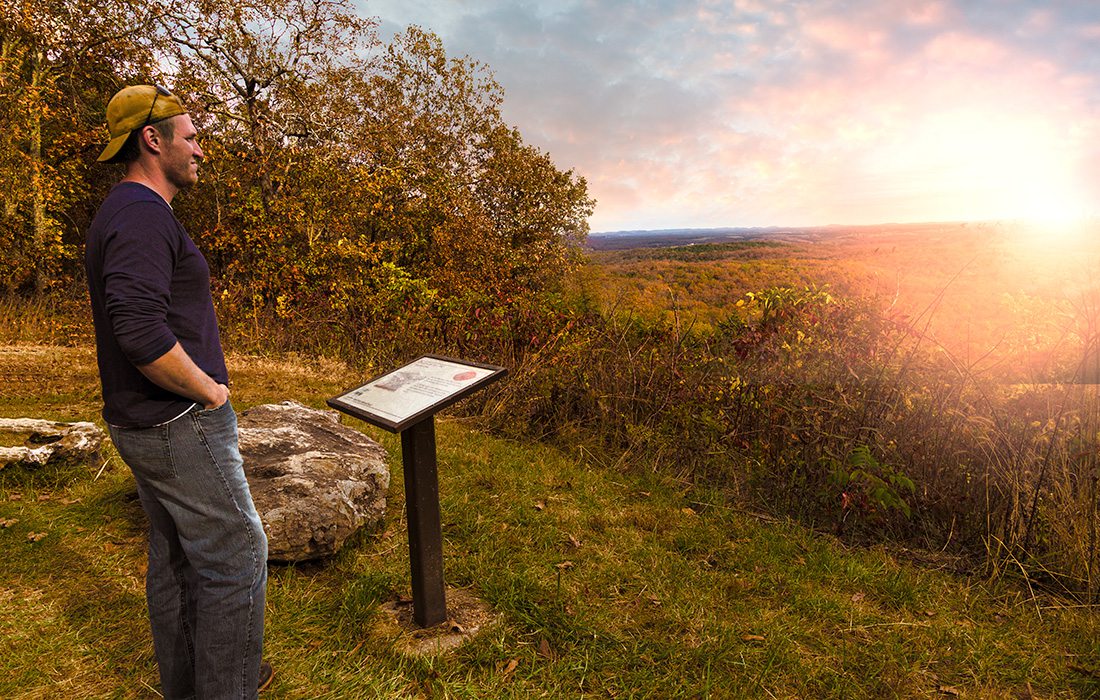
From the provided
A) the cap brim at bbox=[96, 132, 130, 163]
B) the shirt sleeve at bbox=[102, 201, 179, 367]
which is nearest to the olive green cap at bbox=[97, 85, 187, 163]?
the cap brim at bbox=[96, 132, 130, 163]

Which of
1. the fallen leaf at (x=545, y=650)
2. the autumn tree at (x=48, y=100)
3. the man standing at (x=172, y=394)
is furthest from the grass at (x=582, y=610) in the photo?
the autumn tree at (x=48, y=100)

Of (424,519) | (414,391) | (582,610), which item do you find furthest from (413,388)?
(582,610)

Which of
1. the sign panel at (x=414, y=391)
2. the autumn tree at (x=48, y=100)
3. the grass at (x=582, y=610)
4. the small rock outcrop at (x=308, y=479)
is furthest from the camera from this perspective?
the autumn tree at (x=48, y=100)

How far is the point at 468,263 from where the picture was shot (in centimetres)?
1628

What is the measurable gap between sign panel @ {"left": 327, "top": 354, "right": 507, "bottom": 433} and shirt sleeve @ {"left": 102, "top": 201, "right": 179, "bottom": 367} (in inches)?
37.9

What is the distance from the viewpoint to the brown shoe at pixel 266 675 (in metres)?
2.64

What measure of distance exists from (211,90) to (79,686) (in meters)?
14.3

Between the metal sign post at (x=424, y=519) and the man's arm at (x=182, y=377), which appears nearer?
the man's arm at (x=182, y=377)

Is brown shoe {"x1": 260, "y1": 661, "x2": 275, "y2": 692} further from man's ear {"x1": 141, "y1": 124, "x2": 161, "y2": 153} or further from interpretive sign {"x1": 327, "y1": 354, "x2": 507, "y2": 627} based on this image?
man's ear {"x1": 141, "y1": 124, "x2": 161, "y2": 153}

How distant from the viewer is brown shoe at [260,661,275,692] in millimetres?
2643

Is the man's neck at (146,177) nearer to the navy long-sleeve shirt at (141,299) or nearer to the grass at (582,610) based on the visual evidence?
the navy long-sleeve shirt at (141,299)

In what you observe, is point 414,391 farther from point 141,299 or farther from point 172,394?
point 141,299

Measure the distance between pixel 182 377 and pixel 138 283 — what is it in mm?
302

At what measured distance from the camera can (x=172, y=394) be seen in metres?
1.90
